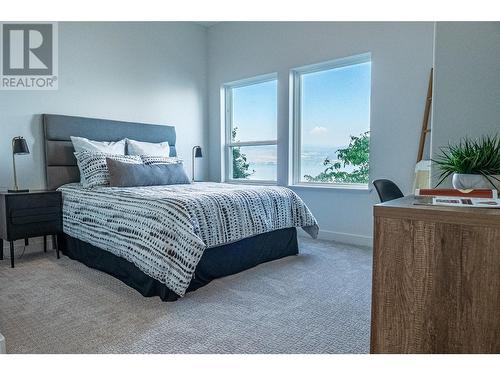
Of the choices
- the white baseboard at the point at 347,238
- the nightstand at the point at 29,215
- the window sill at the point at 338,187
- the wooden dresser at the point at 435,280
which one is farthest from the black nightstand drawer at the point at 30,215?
the wooden dresser at the point at 435,280

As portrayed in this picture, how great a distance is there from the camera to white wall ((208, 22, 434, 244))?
354 centimetres

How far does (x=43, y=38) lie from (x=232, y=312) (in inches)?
136

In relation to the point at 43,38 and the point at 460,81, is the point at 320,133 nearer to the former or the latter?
the point at 460,81

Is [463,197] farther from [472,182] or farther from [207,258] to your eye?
[207,258]

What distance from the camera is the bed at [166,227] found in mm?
2383

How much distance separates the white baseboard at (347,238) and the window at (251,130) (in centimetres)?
107

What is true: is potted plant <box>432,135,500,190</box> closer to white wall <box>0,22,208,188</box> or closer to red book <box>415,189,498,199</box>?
red book <box>415,189,498,199</box>

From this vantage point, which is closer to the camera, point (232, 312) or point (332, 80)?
point (232, 312)

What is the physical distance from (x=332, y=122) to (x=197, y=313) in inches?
114

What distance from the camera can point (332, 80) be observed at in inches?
168

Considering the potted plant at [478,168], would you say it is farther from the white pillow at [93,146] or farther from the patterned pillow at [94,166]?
the white pillow at [93,146]

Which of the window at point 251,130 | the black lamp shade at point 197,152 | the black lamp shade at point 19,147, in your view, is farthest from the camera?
the black lamp shade at point 197,152

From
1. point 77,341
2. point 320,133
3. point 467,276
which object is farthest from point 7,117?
point 467,276

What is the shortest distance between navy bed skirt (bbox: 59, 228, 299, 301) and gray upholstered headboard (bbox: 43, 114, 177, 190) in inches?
28.1
